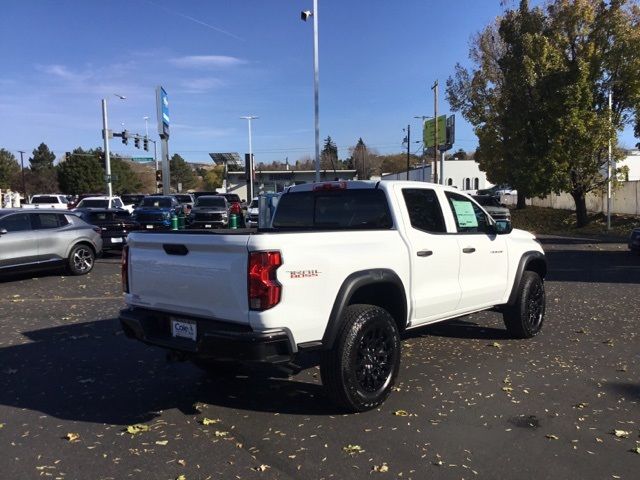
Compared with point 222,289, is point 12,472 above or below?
below

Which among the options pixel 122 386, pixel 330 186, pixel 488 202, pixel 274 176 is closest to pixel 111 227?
pixel 122 386

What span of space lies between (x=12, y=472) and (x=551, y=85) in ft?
82.1

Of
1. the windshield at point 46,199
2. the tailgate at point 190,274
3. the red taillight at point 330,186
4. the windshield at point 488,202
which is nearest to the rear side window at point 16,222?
the tailgate at point 190,274

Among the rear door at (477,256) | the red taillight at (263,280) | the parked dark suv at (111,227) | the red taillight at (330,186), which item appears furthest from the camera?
the parked dark suv at (111,227)

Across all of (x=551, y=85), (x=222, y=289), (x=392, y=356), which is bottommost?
(x=392, y=356)

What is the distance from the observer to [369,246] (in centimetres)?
472

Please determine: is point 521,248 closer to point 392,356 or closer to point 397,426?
point 392,356

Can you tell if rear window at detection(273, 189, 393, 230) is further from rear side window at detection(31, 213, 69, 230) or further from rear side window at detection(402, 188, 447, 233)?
rear side window at detection(31, 213, 69, 230)

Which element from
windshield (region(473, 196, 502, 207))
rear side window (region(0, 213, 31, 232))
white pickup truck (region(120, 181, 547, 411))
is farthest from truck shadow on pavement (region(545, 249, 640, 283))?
rear side window (region(0, 213, 31, 232))

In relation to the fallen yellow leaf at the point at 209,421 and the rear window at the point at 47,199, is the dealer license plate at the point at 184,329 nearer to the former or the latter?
the fallen yellow leaf at the point at 209,421

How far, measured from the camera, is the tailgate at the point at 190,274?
4.04 metres

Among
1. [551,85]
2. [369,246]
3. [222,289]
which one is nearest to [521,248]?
[369,246]

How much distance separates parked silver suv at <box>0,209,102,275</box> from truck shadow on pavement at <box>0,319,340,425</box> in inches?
220

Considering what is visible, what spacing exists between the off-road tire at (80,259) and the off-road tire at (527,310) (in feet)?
32.2
